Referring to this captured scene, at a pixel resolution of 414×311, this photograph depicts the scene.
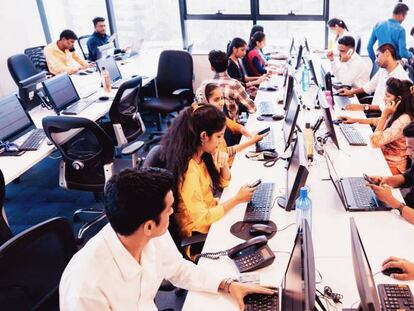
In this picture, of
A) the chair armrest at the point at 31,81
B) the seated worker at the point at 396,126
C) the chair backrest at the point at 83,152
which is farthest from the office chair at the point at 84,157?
the seated worker at the point at 396,126

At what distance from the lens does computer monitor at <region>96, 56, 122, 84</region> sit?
4.42 metres

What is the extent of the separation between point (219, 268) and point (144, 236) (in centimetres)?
54

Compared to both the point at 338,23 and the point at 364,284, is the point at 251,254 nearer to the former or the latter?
the point at 364,284

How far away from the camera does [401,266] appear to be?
1.62m

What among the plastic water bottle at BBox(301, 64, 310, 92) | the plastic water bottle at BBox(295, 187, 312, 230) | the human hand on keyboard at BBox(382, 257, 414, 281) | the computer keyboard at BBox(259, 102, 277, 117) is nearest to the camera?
the human hand on keyboard at BBox(382, 257, 414, 281)

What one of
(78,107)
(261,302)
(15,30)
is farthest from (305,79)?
(15,30)

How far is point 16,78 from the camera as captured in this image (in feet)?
15.9

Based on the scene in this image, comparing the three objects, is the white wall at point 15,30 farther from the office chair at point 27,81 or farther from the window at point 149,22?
the window at point 149,22

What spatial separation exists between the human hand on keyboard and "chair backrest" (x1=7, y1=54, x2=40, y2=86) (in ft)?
15.0

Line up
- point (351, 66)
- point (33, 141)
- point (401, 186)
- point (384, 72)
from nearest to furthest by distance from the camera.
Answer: point (401, 186), point (33, 141), point (384, 72), point (351, 66)

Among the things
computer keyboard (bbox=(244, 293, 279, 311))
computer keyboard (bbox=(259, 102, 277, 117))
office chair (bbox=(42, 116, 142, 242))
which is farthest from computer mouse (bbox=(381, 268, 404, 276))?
computer keyboard (bbox=(259, 102, 277, 117))

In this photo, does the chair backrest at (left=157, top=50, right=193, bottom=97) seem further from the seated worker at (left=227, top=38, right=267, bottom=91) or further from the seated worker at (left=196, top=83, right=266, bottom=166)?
the seated worker at (left=196, top=83, right=266, bottom=166)

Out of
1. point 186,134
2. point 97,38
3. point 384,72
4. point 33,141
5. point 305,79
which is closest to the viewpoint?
point 186,134

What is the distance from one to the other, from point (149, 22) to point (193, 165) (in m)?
5.09
